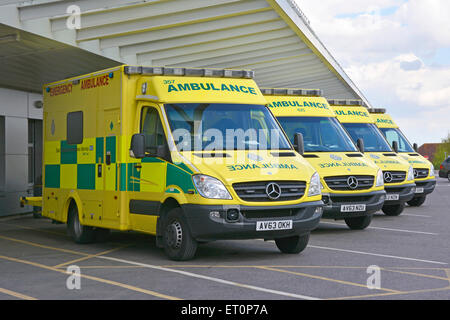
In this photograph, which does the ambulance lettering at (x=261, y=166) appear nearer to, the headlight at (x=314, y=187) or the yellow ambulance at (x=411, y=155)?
the headlight at (x=314, y=187)

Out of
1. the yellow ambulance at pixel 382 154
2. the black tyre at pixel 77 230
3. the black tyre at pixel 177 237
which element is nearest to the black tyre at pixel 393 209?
the yellow ambulance at pixel 382 154

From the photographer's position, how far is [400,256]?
34.2 feet

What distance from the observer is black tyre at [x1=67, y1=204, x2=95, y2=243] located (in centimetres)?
1208

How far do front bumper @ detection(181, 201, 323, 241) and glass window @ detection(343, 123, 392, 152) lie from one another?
26.3 feet

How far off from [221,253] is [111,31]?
584 cm

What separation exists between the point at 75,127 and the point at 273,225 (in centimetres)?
429

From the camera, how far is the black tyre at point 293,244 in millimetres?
10469

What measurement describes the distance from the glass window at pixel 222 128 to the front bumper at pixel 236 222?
974mm

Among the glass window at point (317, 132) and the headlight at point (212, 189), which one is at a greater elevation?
the glass window at point (317, 132)

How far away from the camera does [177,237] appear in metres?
9.73

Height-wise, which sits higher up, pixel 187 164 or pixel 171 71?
pixel 171 71

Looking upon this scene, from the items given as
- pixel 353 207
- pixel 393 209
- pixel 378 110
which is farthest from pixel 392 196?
pixel 378 110

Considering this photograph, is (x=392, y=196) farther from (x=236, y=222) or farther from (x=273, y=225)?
(x=236, y=222)
